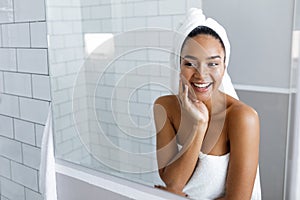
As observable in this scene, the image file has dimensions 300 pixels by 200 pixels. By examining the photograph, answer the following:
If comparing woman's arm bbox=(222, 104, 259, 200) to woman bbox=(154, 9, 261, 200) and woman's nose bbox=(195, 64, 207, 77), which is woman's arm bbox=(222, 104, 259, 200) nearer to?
woman bbox=(154, 9, 261, 200)

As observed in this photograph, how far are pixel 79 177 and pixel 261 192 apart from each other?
25.5 inches

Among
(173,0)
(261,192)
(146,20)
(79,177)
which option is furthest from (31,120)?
(261,192)

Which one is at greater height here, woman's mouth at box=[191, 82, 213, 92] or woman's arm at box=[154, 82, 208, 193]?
woman's mouth at box=[191, 82, 213, 92]

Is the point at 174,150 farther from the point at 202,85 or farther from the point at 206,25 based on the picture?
the point at 206,25

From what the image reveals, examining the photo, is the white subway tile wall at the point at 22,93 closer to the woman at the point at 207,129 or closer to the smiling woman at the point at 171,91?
the smiling woman at the point at 171,91

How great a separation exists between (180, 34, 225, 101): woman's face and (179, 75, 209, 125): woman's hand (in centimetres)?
1

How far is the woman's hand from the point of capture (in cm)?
84

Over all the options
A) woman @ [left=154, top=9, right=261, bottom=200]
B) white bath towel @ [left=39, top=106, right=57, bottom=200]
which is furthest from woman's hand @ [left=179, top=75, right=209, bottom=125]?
white bath towel @ [left=39, top=106, right=57, bottom=200]

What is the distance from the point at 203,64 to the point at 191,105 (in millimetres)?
114

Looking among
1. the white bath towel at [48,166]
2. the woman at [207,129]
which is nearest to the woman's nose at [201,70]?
the woman at [207,129]

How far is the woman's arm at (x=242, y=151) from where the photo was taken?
750mm

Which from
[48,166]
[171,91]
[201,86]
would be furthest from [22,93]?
[201,86]

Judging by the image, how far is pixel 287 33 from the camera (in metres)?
0.68

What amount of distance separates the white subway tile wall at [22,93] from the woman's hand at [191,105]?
64 cm
